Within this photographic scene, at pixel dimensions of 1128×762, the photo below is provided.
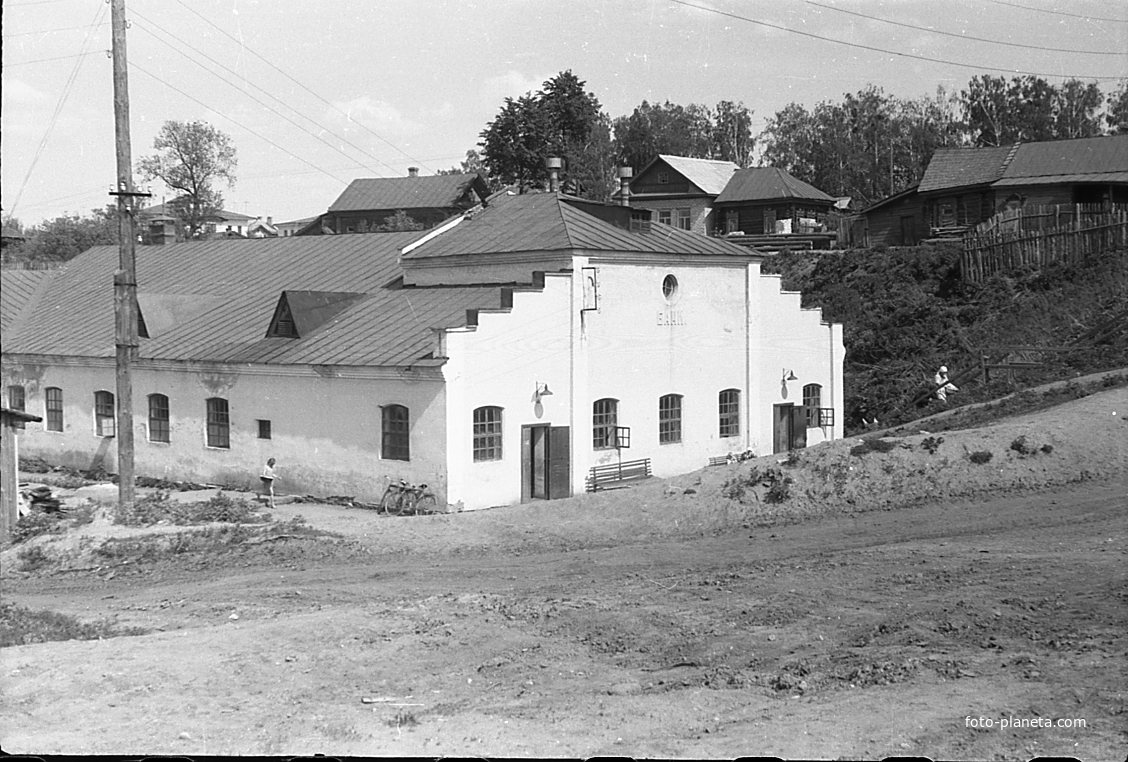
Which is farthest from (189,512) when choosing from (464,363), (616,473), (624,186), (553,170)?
(624,186)

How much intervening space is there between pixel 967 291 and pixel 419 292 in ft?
68.9

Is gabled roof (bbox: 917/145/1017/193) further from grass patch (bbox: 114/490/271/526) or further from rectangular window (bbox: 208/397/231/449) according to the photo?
grass patch (bbox: 114/490/271/526)

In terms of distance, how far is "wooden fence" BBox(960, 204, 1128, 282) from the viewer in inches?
1459

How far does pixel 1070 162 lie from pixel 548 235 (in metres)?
23.4

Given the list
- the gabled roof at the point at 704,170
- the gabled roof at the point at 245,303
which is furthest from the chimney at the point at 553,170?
the gabled roof at the point at 704,170

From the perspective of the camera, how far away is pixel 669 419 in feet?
90.8

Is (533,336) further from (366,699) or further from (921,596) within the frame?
(366,699)

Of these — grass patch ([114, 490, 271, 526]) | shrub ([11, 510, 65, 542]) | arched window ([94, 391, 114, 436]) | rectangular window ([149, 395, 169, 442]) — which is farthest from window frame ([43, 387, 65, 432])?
shrub ([11, 510, 65, 542])

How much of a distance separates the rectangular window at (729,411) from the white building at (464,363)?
48 mm

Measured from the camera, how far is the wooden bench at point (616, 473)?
25.8 meters

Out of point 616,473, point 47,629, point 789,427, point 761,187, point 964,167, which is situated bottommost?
point 47,629

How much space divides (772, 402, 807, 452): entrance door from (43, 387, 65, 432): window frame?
57.9 ft

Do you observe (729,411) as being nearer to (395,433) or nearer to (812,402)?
(812,402)

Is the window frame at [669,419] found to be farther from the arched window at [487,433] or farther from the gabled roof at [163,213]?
the gabled roof at [163,213]
